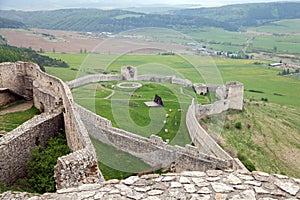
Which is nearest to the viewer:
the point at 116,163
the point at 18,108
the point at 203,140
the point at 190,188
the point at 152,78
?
the point at 190,188

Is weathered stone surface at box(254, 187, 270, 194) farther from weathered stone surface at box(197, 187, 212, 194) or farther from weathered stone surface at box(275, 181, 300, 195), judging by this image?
weathered stone surface at box(197, 187, 212, 194)

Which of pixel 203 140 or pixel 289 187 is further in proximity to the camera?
pixel 203 140

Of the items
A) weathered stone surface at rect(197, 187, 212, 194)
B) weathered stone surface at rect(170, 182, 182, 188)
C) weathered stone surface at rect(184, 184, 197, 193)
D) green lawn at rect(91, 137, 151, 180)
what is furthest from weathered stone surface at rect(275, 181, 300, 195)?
green lawn at rect(91, 137, 151, 180)

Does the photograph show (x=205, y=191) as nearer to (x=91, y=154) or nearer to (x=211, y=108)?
(x=91, y=154)

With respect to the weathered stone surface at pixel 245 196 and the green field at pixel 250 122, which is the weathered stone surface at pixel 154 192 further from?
the green field at pixel 250 122

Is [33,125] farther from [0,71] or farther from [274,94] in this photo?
[274,94]

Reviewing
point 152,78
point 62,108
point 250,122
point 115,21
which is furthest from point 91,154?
point 115,21
